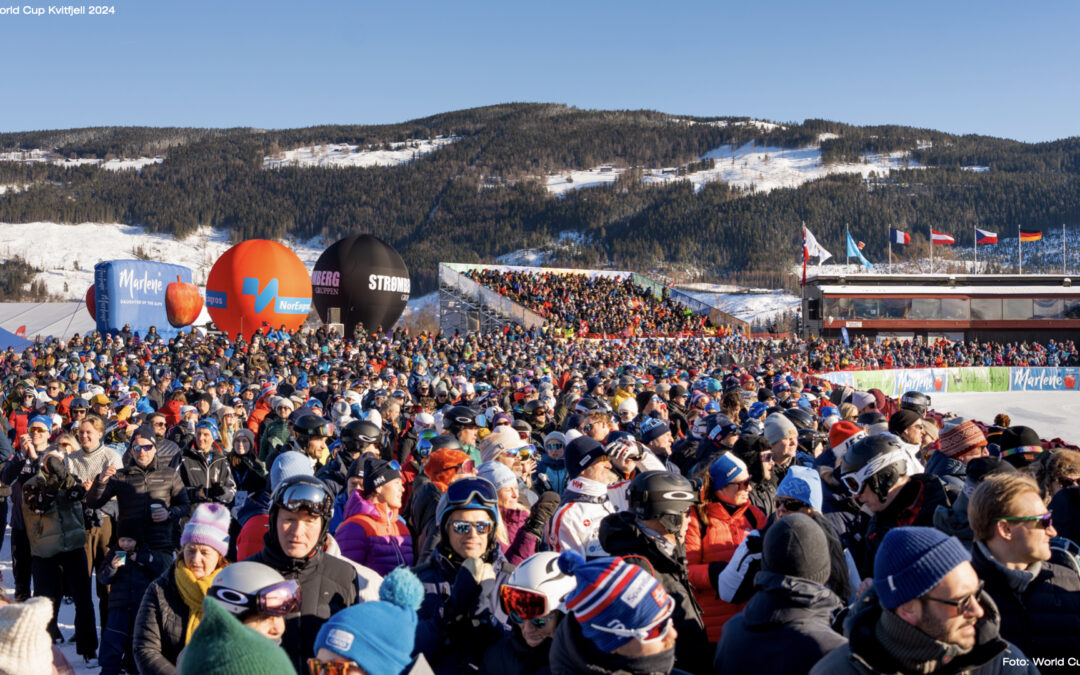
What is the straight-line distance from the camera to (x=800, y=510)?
385cm

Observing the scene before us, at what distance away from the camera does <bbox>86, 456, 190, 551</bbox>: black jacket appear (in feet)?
18.0

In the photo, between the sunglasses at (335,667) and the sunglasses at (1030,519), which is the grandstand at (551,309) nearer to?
the sunglasses at (1030,519)

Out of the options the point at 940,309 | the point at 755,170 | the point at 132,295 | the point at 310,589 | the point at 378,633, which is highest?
the point at 755,170

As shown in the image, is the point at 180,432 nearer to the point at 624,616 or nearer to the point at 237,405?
the point at 237,405

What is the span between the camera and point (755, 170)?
15438 cm

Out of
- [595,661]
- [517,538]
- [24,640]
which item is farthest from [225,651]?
[517,538]

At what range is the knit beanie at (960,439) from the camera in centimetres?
513

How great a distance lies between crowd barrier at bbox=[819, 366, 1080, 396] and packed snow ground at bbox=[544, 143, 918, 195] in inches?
4284

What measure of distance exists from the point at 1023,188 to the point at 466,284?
123601 mm

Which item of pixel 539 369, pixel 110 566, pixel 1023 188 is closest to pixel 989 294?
pixel 539 369

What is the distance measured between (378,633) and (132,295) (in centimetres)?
3133

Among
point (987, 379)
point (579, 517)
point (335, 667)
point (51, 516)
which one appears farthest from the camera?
point (987, 379)

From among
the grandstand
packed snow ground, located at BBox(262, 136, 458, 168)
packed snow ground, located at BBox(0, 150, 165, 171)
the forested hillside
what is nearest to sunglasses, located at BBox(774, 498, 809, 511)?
the grandstand

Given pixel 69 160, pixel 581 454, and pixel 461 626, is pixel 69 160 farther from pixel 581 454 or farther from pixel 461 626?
pixel 461 626
